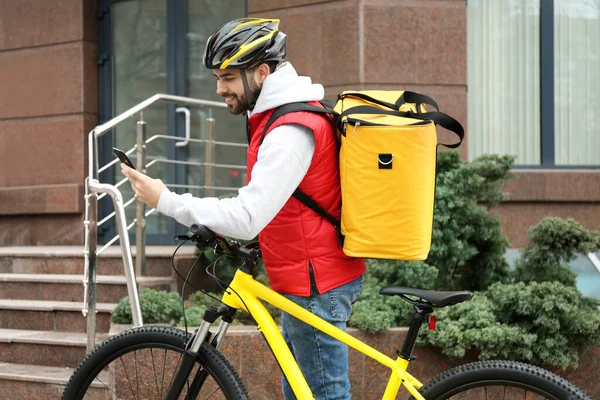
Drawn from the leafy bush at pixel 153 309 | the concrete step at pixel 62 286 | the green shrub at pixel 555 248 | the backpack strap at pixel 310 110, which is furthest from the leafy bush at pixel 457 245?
the backpack strap at pixel 310 110

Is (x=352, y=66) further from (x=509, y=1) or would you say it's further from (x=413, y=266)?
(x=413, y=266)

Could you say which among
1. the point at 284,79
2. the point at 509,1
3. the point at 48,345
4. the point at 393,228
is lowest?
the point at 48,345

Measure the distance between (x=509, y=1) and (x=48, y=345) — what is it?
531cm

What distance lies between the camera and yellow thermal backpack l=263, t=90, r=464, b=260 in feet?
10.0

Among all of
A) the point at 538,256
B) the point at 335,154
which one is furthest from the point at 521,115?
the point at 335,154

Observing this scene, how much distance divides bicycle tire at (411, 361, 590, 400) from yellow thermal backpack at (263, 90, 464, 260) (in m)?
0.44

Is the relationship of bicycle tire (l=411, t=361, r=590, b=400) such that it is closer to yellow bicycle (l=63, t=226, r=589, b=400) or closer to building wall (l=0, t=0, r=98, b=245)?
yellow bicycle (l=63, t=226, r=589, b=400)

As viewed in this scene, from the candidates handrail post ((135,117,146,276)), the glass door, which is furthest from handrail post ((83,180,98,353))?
the glass door

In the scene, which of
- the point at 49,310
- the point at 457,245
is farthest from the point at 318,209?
the point at 49,310

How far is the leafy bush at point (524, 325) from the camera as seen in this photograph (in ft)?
16.8

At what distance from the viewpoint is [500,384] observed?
294 cm

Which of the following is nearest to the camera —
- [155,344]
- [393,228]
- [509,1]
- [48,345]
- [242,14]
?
[393,228]

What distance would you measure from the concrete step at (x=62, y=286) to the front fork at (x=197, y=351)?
10.9 ft

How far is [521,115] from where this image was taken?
848cm
